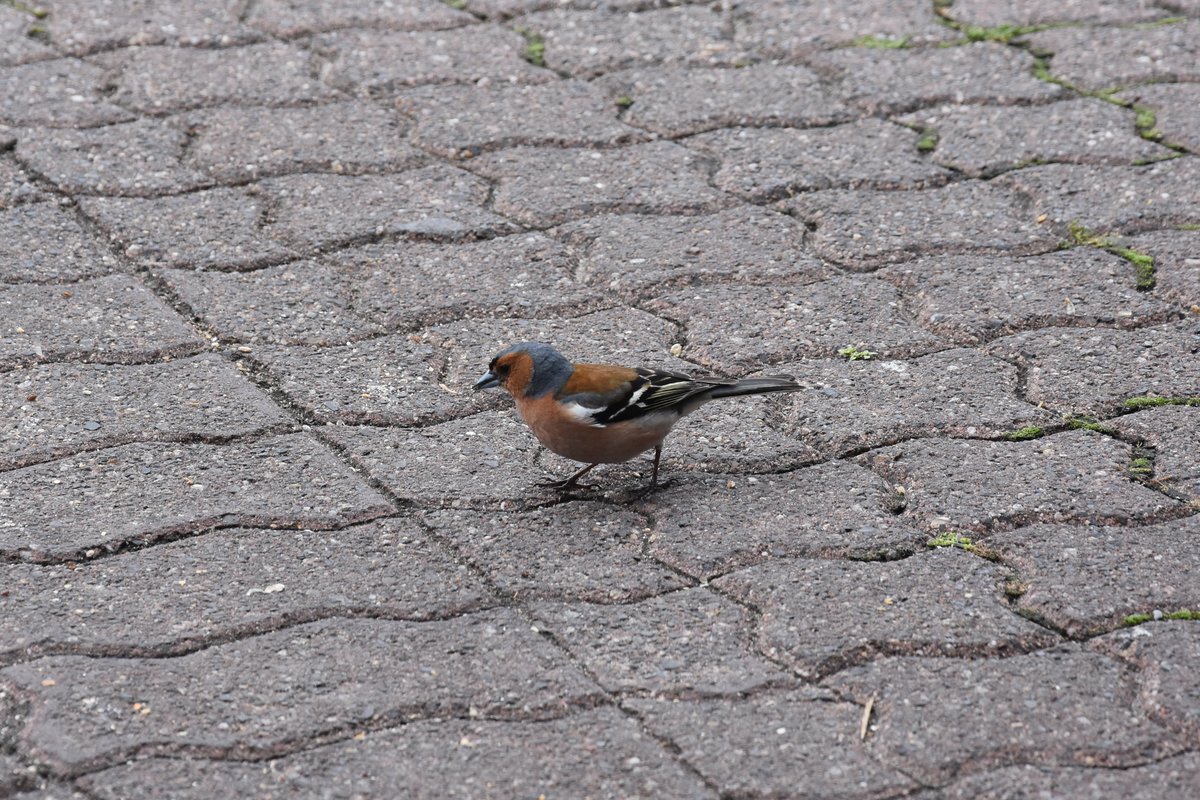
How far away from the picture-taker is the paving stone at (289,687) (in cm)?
279

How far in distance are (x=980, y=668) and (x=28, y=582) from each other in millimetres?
2086

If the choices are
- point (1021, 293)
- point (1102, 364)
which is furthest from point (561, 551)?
point (1021, 293)

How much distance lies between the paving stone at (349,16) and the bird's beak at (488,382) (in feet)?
9.93

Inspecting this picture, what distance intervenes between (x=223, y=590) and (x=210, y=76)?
3.24 meters

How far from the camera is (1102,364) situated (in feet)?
14.1

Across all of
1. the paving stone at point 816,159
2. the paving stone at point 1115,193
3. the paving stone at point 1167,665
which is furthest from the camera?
the paving stone at point 816,159

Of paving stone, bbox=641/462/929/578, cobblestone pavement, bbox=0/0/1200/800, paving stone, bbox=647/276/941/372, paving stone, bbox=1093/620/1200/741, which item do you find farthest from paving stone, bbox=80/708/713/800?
paving stone, bbox=647/276/941/372

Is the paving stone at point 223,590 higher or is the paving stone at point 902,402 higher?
the paving stone at point 902,402

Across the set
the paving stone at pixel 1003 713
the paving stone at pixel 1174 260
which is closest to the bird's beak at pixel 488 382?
the paving stone at pixel 1003 713

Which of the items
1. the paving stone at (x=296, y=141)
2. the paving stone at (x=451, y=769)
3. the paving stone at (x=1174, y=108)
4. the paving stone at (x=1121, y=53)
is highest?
the paving stone at (x=1121, y=53)

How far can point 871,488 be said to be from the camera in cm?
375

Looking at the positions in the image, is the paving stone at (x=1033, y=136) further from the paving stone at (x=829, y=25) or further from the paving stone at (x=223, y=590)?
the paving stone at (x=223, y=590)

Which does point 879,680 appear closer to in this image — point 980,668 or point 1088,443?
point 980,668

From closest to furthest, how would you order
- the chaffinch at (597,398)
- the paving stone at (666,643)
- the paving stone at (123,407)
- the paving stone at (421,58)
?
the paving stone at (666,643) < the chaffinch at (597,398) < the paving stone at (123,407) < the paving stone at (421,58)
